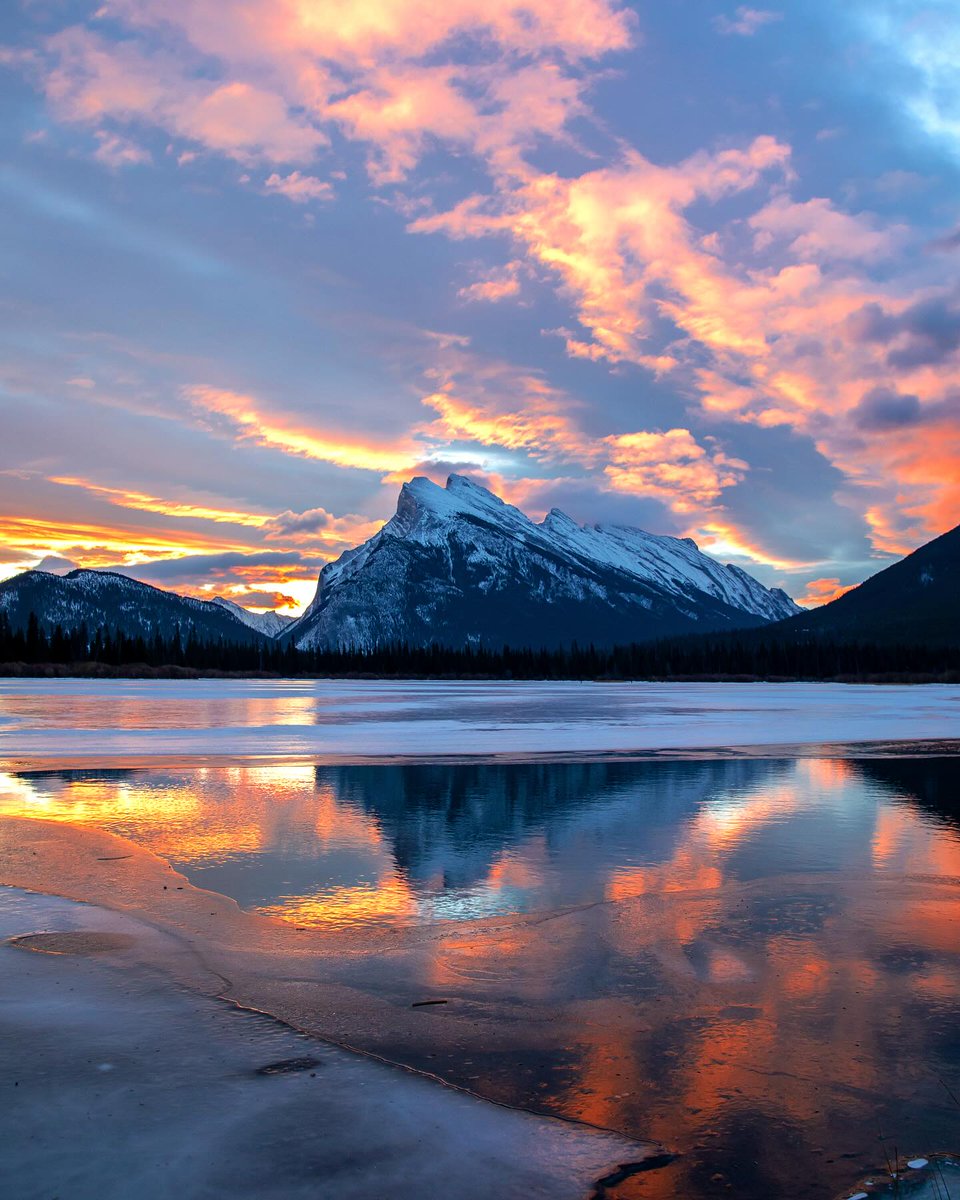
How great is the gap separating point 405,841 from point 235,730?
1119 inches

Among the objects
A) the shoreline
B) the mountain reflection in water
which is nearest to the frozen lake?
the mountain reflection in water

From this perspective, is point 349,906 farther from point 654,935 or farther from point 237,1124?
point 237,1124

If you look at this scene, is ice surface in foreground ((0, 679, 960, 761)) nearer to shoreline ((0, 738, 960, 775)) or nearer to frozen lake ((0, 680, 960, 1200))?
shoreline ((0, 738, 960, 775))

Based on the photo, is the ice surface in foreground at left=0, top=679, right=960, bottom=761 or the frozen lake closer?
the frozen lake

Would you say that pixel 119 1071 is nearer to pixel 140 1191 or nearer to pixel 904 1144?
pixel 140 1191

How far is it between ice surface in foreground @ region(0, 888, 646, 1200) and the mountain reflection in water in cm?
49

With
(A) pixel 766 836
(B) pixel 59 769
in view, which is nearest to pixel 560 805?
(A) pixel 766 836

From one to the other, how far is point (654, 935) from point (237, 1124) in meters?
6.31

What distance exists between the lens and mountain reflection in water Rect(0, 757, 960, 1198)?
281 inches

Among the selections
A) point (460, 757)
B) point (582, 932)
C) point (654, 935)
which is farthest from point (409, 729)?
point (654, 935)

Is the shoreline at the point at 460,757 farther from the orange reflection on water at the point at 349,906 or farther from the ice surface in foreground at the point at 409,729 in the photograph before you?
the orange reflection on water at the point at 349,906

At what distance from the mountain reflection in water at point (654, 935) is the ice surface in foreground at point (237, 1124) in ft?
1.62

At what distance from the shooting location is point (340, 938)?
37.3 ft

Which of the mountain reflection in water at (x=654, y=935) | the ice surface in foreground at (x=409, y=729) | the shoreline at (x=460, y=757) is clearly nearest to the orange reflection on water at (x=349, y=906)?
the mountain reflection in water at (x=654, y=935)
